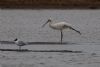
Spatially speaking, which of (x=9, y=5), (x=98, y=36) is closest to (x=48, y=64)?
(x=98, y=36)

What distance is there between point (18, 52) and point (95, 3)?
2878 centimetres

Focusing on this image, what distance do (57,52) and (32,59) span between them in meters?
1.23

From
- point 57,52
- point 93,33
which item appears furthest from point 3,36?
point 57,52

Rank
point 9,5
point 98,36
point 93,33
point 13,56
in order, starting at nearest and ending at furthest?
point 13,56, point 98,36, point 93,33, point 9,5

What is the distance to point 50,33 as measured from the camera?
18.9 metres

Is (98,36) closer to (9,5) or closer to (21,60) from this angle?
(21,60)

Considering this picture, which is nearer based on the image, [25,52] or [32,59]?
[32,59]

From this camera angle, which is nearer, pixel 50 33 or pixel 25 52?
pixel 25 52

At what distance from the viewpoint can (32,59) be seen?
1271 cm

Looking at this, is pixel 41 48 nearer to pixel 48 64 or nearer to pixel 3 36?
pixel 48 64

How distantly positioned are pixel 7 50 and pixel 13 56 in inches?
32.3

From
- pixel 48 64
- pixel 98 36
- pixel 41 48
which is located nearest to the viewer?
pixel 48 64

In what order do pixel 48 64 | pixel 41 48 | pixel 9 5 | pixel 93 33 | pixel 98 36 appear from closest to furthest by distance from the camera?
pixel 48 64 → pixel 41 48 → pixel 98 36 → pixel 93 33 → pixel 9 5

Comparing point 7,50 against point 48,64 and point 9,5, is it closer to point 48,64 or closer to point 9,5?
point 48,64
